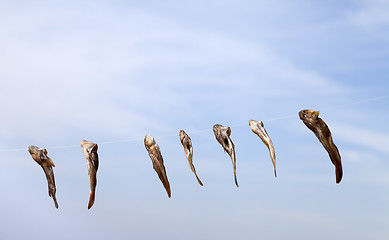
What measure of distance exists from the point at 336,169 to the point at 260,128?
62.9 inches

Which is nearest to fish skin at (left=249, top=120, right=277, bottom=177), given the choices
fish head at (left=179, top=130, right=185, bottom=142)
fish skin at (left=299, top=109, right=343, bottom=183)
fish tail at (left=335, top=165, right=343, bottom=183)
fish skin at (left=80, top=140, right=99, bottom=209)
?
fish skin at (left=299, top=109, right=343, bottom=183)

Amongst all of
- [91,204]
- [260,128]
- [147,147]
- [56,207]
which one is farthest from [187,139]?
[56,207]

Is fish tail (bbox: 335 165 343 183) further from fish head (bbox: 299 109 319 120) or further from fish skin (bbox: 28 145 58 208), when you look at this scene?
fish skin (bbox: 28 145 58 208)

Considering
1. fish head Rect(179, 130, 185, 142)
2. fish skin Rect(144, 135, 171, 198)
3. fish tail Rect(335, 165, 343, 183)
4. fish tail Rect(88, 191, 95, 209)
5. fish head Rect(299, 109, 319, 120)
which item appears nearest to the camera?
fish tail Rect(335, 165, 343, 183)

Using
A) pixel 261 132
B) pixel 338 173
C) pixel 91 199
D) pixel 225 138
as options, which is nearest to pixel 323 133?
pixel 338 173

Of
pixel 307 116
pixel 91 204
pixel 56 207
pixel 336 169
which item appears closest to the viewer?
pixel 336 169

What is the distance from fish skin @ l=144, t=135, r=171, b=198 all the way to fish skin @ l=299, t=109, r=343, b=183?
252 cm

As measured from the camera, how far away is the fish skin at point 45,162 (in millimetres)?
9656

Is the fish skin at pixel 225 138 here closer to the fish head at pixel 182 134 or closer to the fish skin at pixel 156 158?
the fish head at pixel 182 134

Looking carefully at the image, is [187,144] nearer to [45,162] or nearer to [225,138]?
[225,138]

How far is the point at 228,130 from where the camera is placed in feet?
29.2

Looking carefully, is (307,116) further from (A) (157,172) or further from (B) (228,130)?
(A) (157,172)

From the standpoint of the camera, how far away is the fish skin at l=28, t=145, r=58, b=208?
31.7 feet

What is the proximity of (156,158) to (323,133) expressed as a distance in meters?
2.91
